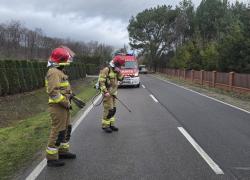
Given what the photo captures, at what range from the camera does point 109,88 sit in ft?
33.9

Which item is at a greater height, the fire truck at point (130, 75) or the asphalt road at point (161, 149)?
the fire truck at point (130, 75)

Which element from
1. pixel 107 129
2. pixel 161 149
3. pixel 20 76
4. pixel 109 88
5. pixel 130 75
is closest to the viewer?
pixel 161 149

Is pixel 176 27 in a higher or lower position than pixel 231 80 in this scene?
higher

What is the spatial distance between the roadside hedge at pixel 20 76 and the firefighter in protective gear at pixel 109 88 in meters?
13.7

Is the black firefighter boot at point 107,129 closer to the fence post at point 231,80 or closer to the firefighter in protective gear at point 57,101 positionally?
the firefighter in protective gear at point 57,101

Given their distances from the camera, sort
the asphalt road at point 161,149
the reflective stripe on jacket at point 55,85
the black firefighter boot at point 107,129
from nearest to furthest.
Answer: the asphalt road at point 161,149, the reflective stripe on jacket at point 55,85, the black firefighter boot at point 107,129

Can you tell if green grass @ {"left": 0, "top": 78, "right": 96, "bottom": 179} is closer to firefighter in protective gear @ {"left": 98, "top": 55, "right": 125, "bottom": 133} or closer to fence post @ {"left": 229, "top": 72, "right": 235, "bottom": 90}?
firefighter in protective gear @ {"left": 98, "top": 55, "right": 125, "bottom": 133}

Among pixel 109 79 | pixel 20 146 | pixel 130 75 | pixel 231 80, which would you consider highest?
pixel 109 79

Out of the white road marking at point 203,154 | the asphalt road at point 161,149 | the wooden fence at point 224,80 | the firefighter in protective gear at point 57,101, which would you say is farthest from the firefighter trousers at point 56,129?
the wooden fence at point 224,80

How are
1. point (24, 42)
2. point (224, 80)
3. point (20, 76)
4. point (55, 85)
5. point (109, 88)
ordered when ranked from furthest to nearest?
1. point (24, 42)
2. point (224, 80)
3. point (20, 76)
4. point (109, 88)
5. point (55, 85)

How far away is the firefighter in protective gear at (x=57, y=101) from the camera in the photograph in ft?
22.2

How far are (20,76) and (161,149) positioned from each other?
19138 millimetres

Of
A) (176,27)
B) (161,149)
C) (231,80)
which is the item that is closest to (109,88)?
(161,149)

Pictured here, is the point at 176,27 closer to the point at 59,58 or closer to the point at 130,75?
the point at 130,75
